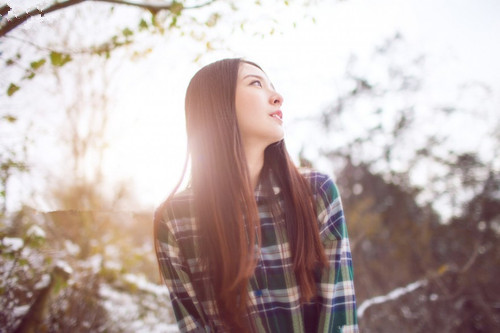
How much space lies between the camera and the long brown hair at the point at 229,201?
1.51 meters

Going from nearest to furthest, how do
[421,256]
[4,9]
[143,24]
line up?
[4,9] < [143,24] < [421,256]

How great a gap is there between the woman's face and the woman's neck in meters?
0.04

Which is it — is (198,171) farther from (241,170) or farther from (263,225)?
(263,225)

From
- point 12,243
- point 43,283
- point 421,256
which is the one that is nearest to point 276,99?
point 12,243

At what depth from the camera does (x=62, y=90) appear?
5781 mm

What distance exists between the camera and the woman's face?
1.64 meters

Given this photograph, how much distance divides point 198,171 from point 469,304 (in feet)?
11.2

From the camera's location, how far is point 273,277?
1618 mm

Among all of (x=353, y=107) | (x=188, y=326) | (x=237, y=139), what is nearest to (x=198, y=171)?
(x=237, y=139)

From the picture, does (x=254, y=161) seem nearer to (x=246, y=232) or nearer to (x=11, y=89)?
(x=246, y=232)

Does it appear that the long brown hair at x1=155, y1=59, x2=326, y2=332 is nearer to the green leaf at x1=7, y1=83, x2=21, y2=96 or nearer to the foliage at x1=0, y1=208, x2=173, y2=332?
the green leaf at x1=7, y1=83, x2=21, y2=96

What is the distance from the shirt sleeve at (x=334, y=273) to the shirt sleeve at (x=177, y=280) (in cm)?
62

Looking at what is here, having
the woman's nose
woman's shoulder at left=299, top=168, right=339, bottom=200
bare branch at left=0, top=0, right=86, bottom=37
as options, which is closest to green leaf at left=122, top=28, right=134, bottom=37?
bare branch at left=0, top=0, right=86, bottom=37

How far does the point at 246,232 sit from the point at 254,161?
42 centimetres
